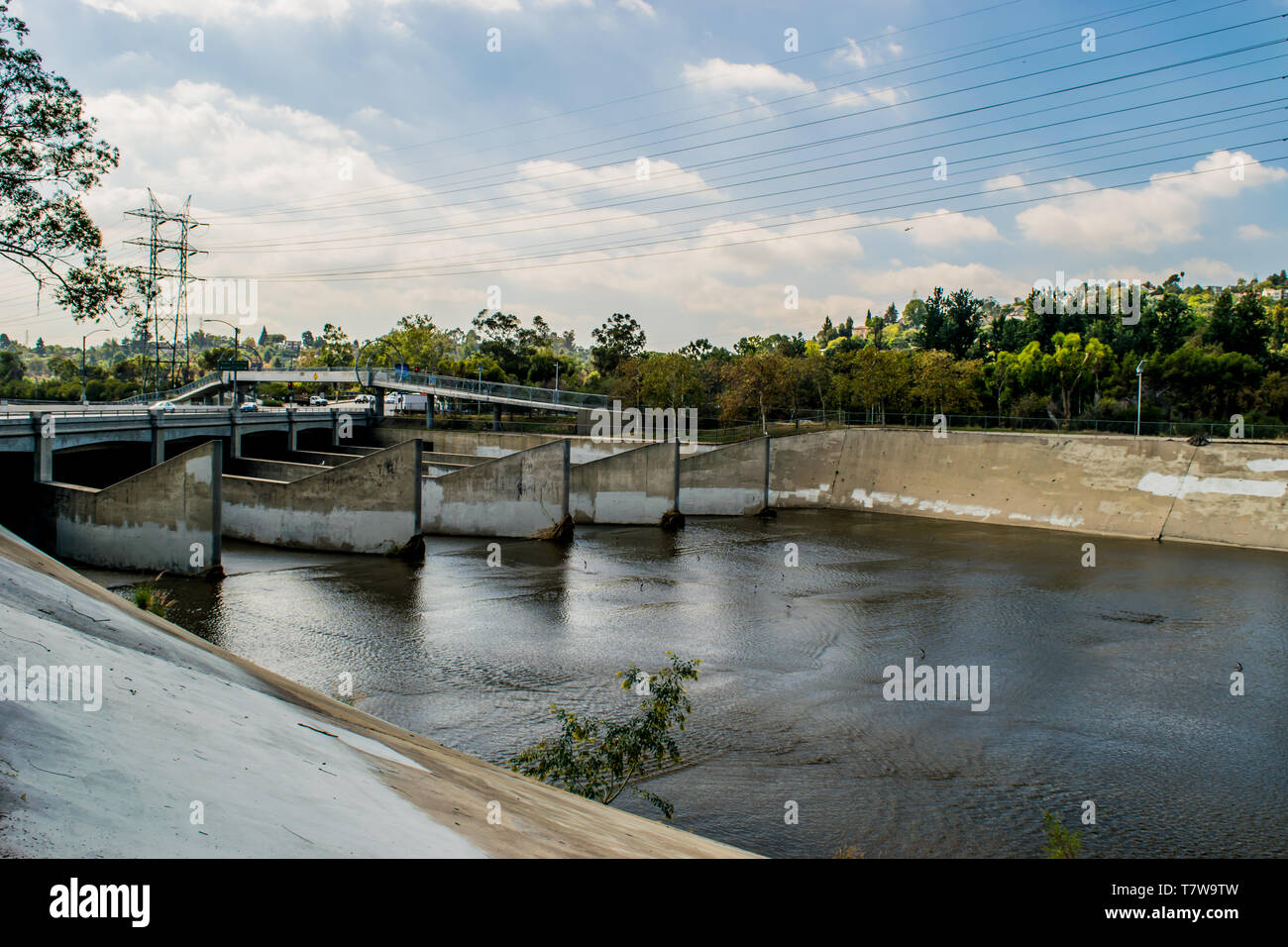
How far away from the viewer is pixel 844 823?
11039 millimetres

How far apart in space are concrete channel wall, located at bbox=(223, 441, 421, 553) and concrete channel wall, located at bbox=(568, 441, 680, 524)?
10.0m

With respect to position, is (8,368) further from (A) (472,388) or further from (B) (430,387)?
(A) (472,388)

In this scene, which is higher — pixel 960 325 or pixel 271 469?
pixel 960 325

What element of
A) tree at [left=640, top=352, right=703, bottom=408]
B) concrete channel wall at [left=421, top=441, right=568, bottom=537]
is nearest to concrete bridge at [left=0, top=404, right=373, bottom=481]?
concrete channel wall at [left=421, top=441, right=568, bottom=537]

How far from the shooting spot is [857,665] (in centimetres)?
1836

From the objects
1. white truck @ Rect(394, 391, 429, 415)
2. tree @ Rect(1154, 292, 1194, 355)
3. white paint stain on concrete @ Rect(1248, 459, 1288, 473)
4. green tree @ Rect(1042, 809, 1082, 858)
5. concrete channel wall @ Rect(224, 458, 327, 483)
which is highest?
tree @ Rect(1154, 292, 1194, 355)

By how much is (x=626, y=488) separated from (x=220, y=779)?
33034mm

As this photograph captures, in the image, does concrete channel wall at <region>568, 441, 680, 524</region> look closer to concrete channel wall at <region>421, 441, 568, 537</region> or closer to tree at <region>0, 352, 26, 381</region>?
concrete channel wall at <region>421, 441, 568, 537</region>

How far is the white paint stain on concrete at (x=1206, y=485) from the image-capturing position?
32.6 meters

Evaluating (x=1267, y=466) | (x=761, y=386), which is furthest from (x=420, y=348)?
(x=1267, y=466)

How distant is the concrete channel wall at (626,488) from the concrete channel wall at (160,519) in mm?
16403

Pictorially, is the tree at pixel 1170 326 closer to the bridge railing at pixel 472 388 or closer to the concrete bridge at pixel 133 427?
the bridge railing at pixel 472 388

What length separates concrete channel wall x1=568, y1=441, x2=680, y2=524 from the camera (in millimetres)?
38562
